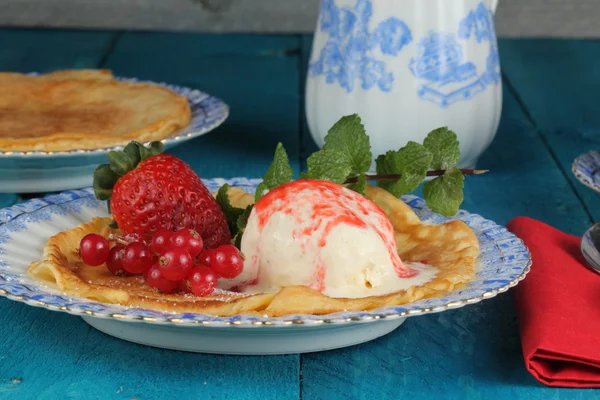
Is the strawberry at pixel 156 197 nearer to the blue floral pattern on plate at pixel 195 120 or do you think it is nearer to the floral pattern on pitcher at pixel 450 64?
the blue floral pattern on plate at pixel 195 120

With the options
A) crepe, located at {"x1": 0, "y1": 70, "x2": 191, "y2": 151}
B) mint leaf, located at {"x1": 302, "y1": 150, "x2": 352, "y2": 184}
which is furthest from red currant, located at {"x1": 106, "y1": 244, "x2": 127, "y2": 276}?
crepe, located at {"x1": 0, "y1": 70, "x2": 191, "y2": 151}

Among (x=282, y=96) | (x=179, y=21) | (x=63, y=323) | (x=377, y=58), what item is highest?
(x=377, y=58)

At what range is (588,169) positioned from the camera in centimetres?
135

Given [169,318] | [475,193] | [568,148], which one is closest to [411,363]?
[169,318]

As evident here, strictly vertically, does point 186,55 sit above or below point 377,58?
below

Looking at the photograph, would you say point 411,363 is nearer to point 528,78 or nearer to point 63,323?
point 63,323

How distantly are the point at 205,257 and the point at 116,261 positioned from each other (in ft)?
0.31

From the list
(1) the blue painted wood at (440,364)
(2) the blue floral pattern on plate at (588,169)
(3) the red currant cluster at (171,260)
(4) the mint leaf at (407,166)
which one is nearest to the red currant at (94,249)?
(3) the red currant cluster at (171,260)

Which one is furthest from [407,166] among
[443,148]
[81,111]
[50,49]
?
[50,49]

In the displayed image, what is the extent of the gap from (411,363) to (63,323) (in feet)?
1.12

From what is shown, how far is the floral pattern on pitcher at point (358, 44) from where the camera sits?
4.61 ft

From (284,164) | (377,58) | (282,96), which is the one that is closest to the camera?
(284,164)

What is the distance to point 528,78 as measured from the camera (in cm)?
222

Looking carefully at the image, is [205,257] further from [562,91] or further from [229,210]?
[562,91]
